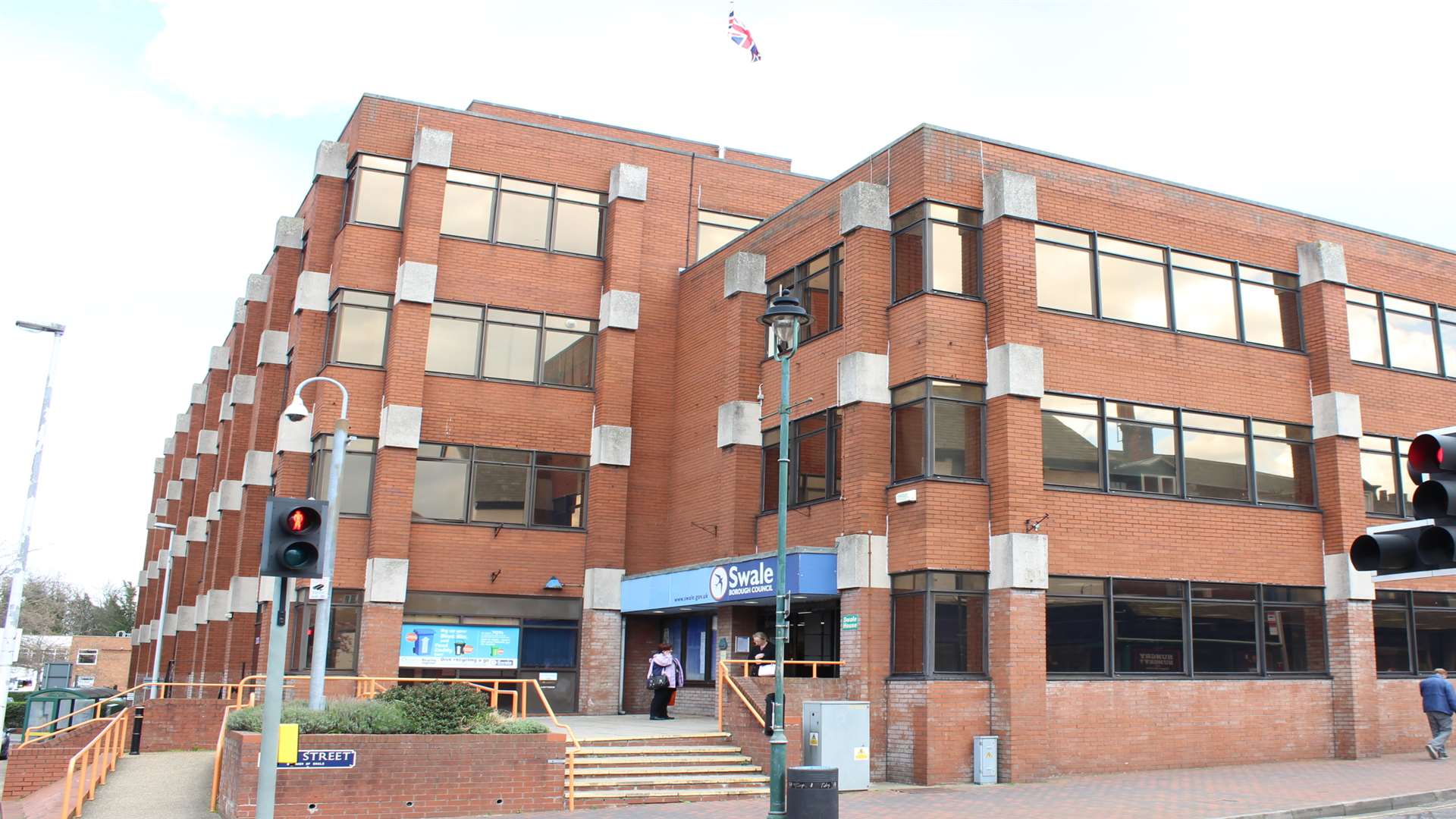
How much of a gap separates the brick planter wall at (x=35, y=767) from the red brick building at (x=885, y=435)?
6810 mm

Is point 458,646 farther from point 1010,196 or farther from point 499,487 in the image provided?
point 1010,196

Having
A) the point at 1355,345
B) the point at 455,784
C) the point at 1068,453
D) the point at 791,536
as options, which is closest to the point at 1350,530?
the point at 1355,345

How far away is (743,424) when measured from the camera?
28031 mm

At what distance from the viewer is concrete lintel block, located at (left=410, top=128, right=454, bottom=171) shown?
1204 inches

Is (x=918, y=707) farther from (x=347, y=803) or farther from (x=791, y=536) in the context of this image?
(x=347, y=803)

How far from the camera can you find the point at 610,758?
1983 cm

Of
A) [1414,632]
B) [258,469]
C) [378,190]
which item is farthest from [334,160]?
[1414,632]

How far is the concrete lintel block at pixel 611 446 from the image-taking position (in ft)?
103

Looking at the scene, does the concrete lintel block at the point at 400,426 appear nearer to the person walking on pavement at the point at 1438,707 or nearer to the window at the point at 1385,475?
the window at the point at 1385,475

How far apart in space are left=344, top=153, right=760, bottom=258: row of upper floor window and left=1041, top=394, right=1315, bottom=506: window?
47.9 feet

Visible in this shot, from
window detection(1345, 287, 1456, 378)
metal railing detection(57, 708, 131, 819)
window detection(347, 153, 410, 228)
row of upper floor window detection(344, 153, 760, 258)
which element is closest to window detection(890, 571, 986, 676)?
window detection(1345, 287, 1456, 378)

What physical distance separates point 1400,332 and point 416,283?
23.2m

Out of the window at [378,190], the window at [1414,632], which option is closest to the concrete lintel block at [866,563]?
the window at [1414,632]

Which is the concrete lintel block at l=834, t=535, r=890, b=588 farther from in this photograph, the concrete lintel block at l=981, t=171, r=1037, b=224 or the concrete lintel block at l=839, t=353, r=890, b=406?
the concrete lintel block at l=981, t=171, r=1037, b=224
